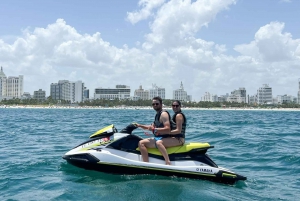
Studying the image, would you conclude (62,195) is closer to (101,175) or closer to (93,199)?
(93,199)

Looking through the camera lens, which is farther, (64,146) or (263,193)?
(64,146)

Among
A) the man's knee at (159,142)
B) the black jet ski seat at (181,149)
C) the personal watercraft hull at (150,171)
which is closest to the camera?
the personal watercraft hull at (150,171)

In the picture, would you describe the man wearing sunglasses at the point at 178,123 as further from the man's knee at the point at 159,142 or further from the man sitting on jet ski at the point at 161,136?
the man's knee at the point at 159,142

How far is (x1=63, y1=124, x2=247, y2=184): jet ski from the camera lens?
9031mm

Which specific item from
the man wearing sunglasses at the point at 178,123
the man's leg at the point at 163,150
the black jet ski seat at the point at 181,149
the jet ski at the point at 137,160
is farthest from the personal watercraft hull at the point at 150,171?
the man wearing sunglasses at the point at 178,123

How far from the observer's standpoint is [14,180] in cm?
899

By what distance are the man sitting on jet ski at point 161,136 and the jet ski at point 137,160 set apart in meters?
0.16

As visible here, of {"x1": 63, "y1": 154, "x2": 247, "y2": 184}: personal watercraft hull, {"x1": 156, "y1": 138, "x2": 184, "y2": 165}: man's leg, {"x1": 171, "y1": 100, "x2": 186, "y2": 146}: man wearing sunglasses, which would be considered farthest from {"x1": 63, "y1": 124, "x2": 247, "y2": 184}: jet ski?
{"x1": 171, "y1": 100, "x2": 186, "y2": 146}: man wearing sunglasses

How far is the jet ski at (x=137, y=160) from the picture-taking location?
9.03 m

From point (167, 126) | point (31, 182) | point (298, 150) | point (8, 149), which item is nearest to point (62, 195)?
point (31, 182)

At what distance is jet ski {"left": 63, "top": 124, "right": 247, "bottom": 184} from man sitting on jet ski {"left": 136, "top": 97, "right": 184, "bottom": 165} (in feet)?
0.54

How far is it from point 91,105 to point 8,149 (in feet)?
587

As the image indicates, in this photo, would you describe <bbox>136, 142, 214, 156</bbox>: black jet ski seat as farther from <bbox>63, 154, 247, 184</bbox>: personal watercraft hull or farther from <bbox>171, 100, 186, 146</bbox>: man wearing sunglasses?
<bbox>63, 154, 247, 184</bbox>: personal watercraft hull

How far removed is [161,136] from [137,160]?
Result: 863mm
